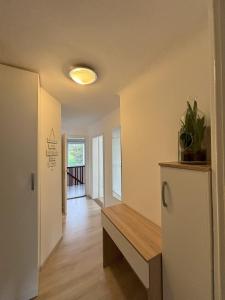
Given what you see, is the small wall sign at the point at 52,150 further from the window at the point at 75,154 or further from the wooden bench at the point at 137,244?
the window at the point at 75,154

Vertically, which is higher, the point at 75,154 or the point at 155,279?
the point at 75,154

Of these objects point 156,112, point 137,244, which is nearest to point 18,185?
point 137,244

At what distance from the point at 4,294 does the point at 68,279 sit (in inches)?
25.4

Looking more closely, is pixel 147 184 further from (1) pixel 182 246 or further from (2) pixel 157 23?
(2) pixel 157 23

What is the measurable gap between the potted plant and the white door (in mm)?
1405

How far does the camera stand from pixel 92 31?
126 centimetres

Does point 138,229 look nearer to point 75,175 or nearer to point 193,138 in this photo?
point 193,138

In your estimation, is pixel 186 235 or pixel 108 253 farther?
pixel 108 253

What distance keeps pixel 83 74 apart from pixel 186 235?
→ 170cm

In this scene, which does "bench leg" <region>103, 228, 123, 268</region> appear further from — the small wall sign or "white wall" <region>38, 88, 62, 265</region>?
the small wall sign

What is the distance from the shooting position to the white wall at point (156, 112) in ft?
4.33

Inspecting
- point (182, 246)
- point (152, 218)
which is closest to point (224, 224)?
point (182, 246)

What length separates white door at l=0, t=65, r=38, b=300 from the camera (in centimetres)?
160

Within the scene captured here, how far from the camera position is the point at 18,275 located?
5.42ft
